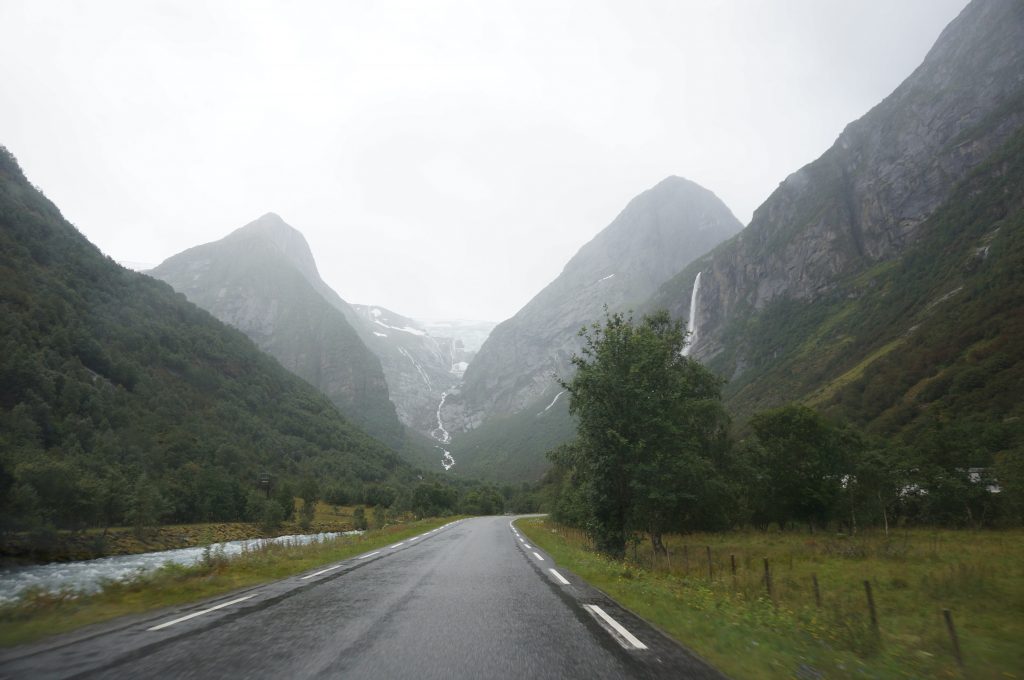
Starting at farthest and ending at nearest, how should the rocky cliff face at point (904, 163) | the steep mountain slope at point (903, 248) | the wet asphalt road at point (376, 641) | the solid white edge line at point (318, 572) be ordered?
the rocky cliff face at point (904, 163), the steep mountain slope at point (903, 248), the solid white edge line at point (318, 572), the wet asphalt road at point (376, 641)

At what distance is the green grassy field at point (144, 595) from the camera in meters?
7.45

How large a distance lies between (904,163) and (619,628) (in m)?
217

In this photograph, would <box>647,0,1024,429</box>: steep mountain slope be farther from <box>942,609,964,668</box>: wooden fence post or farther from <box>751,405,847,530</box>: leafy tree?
<box>942,609,964,668</box>: wooden fence post

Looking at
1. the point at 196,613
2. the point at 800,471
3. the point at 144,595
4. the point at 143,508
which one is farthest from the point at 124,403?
the point at 196,613

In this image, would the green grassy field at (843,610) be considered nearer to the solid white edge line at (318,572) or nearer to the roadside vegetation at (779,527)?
the roadside vegetation at (779,527)

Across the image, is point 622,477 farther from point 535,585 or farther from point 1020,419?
point 1020,419

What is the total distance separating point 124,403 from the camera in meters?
101

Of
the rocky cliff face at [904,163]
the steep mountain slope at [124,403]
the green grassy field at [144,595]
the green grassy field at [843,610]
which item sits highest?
the rocky cliff face at [904,163]

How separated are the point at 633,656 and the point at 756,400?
140 meters

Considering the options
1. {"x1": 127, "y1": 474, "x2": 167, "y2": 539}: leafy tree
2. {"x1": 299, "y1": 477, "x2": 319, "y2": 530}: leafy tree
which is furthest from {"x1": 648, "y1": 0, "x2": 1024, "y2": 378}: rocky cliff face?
{"x1": 127, "y1": 474, "x2": 167, "y2": 539}: leafy tree

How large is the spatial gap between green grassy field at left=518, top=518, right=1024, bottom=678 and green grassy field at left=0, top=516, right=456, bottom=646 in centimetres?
848

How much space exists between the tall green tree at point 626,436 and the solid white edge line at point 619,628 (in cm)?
1230

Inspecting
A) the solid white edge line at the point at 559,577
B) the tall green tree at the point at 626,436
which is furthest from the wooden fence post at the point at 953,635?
the tall green tree at the point at 626,436

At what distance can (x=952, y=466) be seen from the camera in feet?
147
